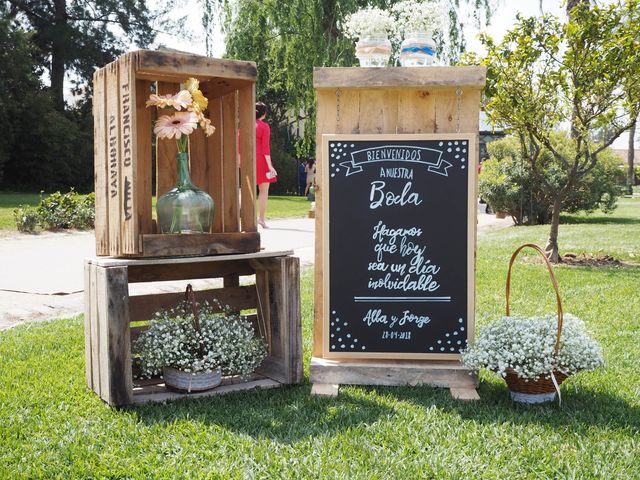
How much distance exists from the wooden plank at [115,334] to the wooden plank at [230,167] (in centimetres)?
86

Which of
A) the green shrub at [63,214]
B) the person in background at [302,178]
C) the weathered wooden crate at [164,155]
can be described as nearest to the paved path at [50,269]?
the green shrub at [63,214]

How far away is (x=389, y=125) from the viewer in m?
3.73

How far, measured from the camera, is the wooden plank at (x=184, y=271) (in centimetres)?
370

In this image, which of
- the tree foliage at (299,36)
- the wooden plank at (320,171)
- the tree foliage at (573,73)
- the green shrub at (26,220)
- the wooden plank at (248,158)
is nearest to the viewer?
the wooden plank at (248,158)

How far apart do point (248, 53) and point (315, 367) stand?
44.8 ft

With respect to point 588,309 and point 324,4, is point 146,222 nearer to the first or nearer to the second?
point 588,309

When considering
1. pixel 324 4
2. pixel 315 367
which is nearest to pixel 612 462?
pixel 315 367

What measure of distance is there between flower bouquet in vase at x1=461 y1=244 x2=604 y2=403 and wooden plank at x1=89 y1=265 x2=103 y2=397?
1.79 m

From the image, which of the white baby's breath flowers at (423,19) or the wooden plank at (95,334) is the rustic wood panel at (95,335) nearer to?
the wooden plank at (95,334)

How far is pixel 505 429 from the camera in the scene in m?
2.87

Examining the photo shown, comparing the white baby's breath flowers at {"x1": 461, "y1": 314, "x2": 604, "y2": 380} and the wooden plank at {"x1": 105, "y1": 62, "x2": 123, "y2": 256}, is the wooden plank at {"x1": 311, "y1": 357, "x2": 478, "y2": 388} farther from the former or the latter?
the wooden plank at {"x1": 105, "y1": 62, "x2": 123, "y2": 256}

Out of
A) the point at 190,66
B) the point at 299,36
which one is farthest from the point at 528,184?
the point at 190,66

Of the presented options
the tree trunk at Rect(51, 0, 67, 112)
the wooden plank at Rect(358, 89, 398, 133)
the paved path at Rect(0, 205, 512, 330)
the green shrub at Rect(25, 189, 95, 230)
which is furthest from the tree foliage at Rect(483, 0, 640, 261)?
the tree trunk at Rect(51, 0, 67, 112)

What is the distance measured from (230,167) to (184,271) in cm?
65
